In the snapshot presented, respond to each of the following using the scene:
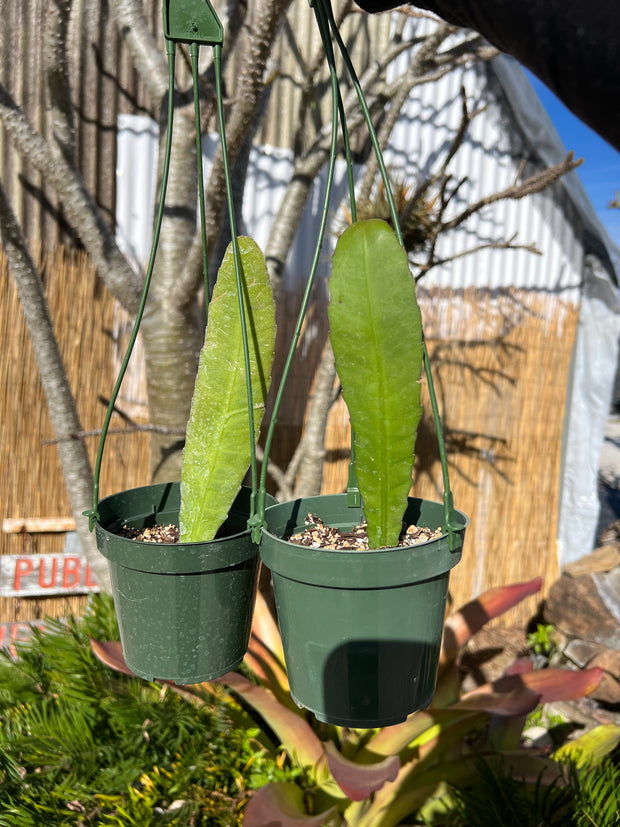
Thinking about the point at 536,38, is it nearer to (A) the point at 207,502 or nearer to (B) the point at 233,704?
(A) the point at 207,502

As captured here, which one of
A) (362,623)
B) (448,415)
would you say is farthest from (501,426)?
(362,623)

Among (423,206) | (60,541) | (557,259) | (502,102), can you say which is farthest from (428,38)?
(60,541)

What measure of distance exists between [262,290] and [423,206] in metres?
1.79

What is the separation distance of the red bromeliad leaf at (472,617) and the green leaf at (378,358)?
58.0 inches

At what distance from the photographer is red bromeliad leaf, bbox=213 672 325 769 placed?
5.68 ft

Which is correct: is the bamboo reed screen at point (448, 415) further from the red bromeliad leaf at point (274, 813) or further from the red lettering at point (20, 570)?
the red bromeliad leaf at point (274, 813)

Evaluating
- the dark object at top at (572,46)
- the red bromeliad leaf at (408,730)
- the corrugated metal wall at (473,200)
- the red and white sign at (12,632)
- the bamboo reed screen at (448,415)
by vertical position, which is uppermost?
the corrugated metal wall at (473,200)

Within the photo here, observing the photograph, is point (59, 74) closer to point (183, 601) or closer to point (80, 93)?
point (80, 93)

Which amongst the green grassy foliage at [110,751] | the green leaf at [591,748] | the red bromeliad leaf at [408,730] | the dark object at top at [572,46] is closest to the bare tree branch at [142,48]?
the dark object at top at [572,46]

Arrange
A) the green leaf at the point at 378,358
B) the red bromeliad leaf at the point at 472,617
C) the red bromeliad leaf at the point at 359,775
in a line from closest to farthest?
the green leaf at the point at 378,358
the red bromeliad leaf at the point at 359,775
the red bromeliad leaf at the point at 472,617

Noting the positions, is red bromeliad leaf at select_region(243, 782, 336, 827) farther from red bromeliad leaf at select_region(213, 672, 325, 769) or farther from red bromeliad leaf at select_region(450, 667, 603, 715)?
red bromeliad leaf at select_region(450, 667, 603, 715)

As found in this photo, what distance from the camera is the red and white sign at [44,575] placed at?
267 cm

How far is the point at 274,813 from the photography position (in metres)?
1.57

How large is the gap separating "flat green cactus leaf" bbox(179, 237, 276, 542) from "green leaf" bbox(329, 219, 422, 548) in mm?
150
